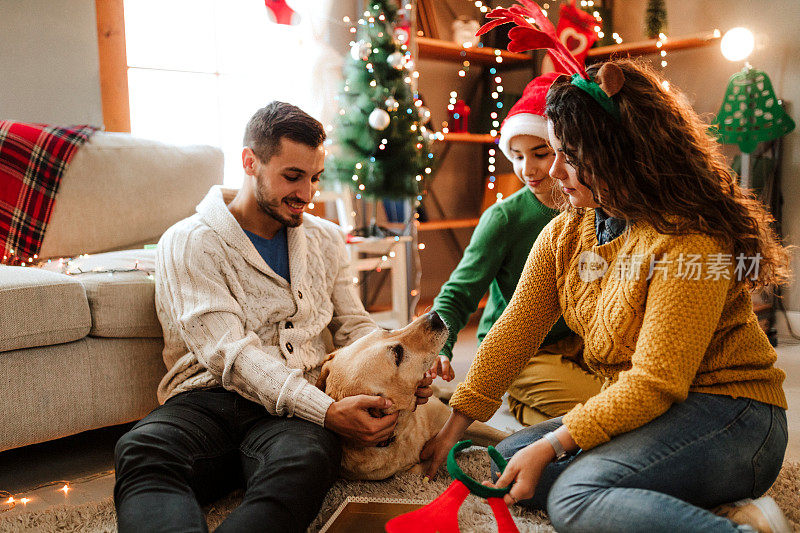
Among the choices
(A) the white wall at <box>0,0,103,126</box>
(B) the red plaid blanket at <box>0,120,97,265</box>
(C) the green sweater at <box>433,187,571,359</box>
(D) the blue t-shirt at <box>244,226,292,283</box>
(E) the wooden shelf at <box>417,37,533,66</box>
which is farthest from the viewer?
(E) the wooden shelf at <box>417,37,533,66</box>

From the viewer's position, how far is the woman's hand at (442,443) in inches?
56.5

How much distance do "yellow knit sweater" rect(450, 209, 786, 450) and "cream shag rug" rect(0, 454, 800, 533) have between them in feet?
0.68

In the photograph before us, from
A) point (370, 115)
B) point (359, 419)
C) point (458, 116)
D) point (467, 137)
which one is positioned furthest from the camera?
point (458, 116)

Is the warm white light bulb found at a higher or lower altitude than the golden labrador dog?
higher

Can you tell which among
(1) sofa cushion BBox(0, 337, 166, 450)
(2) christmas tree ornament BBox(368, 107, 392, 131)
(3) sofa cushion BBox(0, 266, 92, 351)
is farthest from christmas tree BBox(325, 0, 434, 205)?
(3) sofa cushion BBox(0, 266, 92, 351)

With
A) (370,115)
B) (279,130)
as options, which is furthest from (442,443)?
(370,115)

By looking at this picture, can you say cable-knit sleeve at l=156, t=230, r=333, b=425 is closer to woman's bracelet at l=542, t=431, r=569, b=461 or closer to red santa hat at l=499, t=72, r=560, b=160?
woman's bracelet at l=542, t=431, r=569, b=461

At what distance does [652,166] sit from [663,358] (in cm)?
34

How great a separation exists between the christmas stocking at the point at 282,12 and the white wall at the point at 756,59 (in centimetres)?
202

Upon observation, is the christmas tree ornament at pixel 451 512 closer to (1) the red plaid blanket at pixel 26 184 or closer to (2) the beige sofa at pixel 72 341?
(2) the beige sofa at pixel 72 341

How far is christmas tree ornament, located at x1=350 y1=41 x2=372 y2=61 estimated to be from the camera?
2.97m

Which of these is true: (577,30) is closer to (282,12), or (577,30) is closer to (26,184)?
(282,12)

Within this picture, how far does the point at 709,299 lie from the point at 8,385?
5.20 feet

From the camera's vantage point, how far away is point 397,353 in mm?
1392
